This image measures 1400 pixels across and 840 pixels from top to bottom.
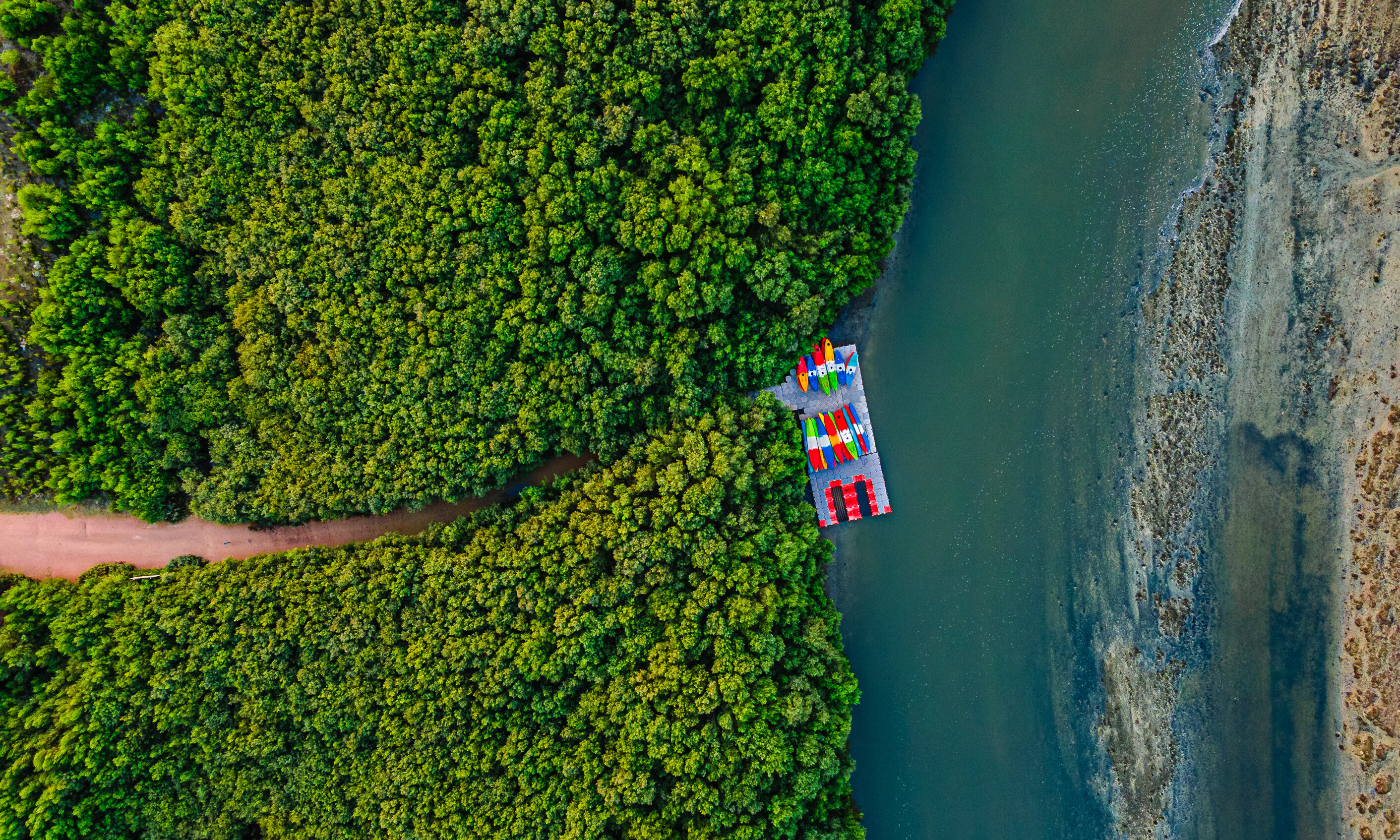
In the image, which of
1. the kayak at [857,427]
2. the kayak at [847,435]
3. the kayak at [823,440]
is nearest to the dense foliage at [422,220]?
the kayak at [823,440]

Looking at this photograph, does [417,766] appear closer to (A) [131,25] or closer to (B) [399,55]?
(B) [399,55]

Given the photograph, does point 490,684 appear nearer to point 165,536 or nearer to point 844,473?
point 844,473

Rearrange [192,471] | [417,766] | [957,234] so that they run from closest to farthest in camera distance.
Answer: [417,766] < [192,471] < [957,234]

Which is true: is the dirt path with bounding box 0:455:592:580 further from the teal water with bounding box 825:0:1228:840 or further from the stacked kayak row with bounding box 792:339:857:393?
the teal water with bounding box 825:0:1228:840

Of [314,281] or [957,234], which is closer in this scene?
[314,281]

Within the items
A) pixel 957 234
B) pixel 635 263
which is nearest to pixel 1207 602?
pixel 957 234

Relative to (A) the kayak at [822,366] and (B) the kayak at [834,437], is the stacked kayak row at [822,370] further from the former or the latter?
(B) the kayak at [834,437]
